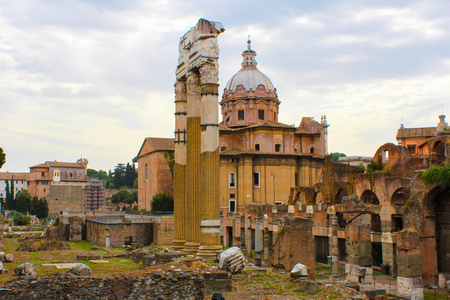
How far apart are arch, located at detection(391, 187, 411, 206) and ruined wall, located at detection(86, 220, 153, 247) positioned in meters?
14.7

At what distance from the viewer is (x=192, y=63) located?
15266 mm

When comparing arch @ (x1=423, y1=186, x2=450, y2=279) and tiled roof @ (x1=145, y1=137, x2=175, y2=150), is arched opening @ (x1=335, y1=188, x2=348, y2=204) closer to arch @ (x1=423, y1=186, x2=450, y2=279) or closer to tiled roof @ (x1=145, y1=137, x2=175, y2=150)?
arch @ (x1=423, y1=186, x2=450, y2=279)

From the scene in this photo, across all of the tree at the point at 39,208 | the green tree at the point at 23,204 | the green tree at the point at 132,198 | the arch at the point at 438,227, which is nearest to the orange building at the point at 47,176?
the green tree at the point at 132,198

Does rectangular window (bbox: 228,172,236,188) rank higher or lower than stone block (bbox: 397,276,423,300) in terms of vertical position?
higher

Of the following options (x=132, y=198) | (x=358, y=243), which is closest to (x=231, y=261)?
(x=358, y=243)

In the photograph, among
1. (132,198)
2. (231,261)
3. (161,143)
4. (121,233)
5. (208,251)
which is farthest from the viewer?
(132,198)

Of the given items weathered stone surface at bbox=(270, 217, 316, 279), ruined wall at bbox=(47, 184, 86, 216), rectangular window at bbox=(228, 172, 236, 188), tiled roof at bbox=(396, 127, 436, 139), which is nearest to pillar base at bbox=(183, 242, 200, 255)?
weathered stone surface at bbox=(270, 217, 316, 279)

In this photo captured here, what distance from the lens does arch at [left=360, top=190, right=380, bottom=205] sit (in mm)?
23516

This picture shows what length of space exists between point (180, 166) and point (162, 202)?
102 feet

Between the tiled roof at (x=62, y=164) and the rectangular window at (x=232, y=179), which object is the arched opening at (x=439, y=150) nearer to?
the rectangular window at (x=232, y=179)

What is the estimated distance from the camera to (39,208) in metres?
63.6

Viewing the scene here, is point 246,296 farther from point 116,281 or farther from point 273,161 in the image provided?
point 273,161

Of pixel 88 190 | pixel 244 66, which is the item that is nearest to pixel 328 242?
pixel 244 66

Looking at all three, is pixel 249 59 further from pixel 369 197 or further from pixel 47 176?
pixel 47 176
